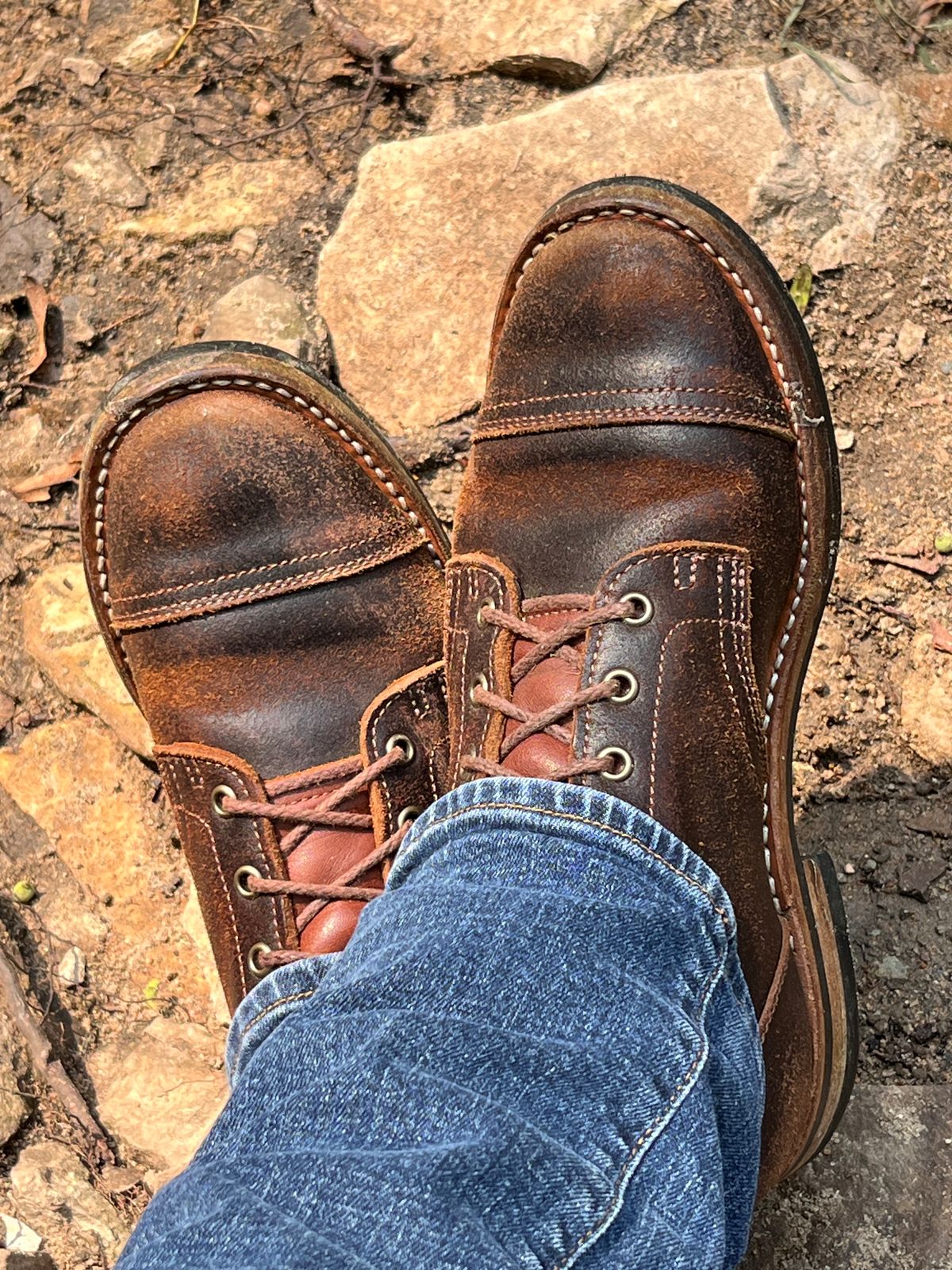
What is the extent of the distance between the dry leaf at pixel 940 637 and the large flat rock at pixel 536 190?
64cm

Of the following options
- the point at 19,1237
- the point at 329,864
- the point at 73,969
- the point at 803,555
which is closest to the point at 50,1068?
the point at 73,969

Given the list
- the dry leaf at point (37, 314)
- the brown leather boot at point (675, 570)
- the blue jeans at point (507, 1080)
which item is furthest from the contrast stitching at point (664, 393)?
the dry leaf at point (37, 314)

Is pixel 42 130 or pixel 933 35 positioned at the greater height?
pixel 933 35

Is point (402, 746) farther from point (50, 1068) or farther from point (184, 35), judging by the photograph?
point (184, 35)

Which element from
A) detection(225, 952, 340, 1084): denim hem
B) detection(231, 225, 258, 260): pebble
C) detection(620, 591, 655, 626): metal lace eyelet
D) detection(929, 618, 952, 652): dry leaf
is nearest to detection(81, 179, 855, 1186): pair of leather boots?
detection(620, 591, 655, 626): metal lace eyelet

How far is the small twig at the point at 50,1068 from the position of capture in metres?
2.05

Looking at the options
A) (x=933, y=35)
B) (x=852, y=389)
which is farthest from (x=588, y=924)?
(x=933, y=35)

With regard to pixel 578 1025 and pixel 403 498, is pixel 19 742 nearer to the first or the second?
pixel 403 498

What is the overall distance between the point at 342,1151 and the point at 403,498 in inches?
43.9

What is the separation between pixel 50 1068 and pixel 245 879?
2.12 feet

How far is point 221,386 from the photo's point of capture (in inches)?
70.1

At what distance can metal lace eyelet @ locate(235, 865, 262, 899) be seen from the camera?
5.76 feet

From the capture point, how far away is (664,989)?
4.17 feet

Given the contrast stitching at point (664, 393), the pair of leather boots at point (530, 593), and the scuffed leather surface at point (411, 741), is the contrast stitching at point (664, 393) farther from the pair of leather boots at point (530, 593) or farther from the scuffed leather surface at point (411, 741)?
the scuffed leather surface at point (411, 741)
